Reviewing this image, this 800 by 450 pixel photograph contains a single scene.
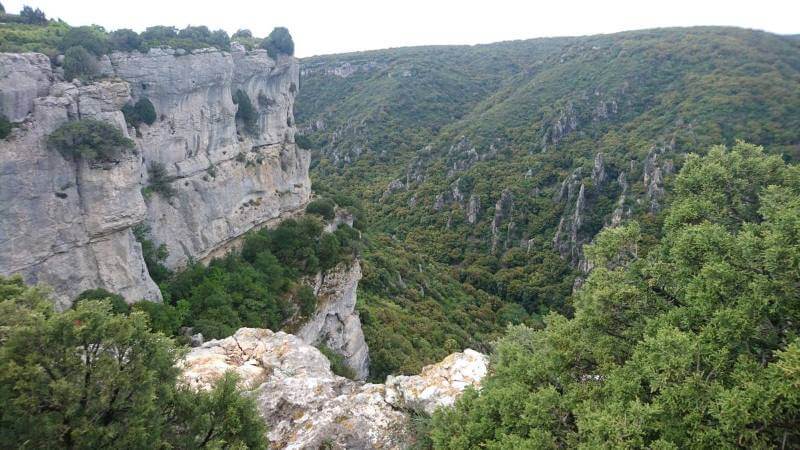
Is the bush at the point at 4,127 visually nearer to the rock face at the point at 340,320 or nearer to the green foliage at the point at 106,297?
the green foliage at the point at 106,297

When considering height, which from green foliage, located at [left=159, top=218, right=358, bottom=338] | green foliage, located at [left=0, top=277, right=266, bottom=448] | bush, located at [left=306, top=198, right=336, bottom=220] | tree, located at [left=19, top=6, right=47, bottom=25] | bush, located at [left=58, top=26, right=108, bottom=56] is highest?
tree, located at [left=19, top=6, right=47, bottom=25]

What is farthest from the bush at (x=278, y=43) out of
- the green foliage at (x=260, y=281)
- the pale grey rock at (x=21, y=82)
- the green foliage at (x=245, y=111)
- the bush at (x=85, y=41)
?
the pale grey rock at (x=21, y=82)

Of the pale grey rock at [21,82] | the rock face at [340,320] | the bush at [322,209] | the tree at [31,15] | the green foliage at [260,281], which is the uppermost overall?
the tree at [31,15]

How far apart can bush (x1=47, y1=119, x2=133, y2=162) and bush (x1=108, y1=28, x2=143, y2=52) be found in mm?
7896

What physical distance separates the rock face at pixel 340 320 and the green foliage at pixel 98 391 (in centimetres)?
2176

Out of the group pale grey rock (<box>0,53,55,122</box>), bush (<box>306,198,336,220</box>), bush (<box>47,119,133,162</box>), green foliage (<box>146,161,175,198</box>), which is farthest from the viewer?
bush (<box>306,198,336,220</box>)

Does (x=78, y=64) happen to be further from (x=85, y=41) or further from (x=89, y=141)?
(x=89, y=141)

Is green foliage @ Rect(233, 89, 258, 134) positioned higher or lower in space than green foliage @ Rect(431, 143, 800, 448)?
higher

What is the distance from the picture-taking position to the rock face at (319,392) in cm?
1360

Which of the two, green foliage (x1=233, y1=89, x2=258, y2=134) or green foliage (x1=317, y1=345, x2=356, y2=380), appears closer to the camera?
green foliage (x1=317, y1=345, x2=356, y2=380)

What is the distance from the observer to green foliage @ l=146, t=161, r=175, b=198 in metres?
29.4

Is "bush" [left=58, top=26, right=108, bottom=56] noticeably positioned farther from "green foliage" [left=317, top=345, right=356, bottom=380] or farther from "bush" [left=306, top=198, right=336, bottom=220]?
"green foliage" [left=317, top=345, right=356, bottom=380]

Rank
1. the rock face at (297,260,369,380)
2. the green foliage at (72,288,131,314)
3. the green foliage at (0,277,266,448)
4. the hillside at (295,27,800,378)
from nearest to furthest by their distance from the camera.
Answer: the green foliage at (0,277,266,448) → the green foliage at (72,288,131,314) → the rock face at (297,260,369,380) → the hillside at (295,27,800,378)

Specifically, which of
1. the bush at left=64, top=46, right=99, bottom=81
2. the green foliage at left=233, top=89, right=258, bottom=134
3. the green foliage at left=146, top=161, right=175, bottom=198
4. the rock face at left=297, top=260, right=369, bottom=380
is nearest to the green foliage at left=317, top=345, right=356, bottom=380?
the rock face at left=297, top=260, right=369, bottom=380
